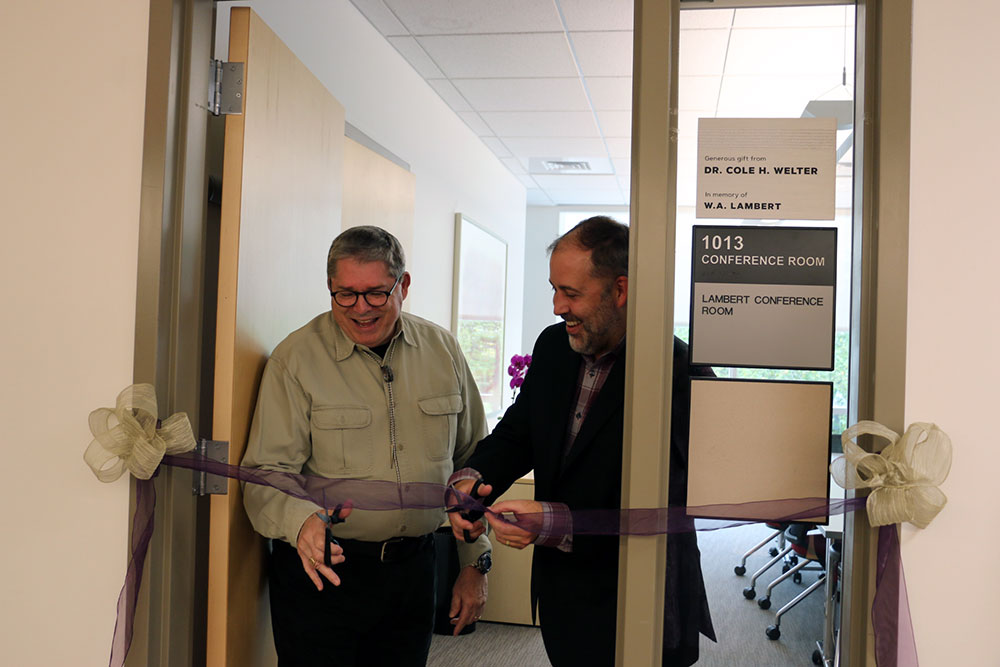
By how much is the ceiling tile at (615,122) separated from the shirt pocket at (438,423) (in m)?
3.14

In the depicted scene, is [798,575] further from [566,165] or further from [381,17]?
[566,165]

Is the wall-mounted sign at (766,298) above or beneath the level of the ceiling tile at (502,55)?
beneath

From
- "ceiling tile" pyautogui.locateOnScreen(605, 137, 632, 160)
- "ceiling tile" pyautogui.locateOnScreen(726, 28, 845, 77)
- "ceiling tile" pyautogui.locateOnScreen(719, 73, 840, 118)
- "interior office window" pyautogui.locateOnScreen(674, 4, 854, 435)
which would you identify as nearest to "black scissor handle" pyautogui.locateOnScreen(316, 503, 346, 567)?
"interior office window" pyautogui.locateOnScreen(674, 4, 854, 435)

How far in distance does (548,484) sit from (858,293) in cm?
79

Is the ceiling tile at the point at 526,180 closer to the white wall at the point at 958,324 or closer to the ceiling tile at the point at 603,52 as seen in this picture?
the ceiling tile at the point at 603,52

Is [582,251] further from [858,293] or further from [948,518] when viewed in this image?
[948,518]

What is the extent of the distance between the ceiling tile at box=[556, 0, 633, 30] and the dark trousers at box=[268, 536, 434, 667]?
2.28 m

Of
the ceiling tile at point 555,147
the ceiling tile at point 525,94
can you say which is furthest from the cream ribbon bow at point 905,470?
the ceiling tile at point 555,147

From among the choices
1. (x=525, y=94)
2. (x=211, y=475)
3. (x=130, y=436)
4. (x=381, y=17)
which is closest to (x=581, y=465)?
(x=211, y=475)

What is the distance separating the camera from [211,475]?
170 cm

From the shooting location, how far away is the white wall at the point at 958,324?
1.26 m

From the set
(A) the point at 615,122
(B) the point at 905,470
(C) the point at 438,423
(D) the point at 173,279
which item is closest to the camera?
(B) the point at 905,470

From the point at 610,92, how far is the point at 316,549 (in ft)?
11.2

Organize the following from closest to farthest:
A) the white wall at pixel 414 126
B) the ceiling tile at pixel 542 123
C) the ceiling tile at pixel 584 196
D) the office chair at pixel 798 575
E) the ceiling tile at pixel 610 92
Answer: the office chair at pixel 798 575 → the white wall at pixel 414 126 → the ceiling tile at pixel 610 92 → the ceiling tile at pixel 542 123 → the ceiling tile at pixel 584 196
